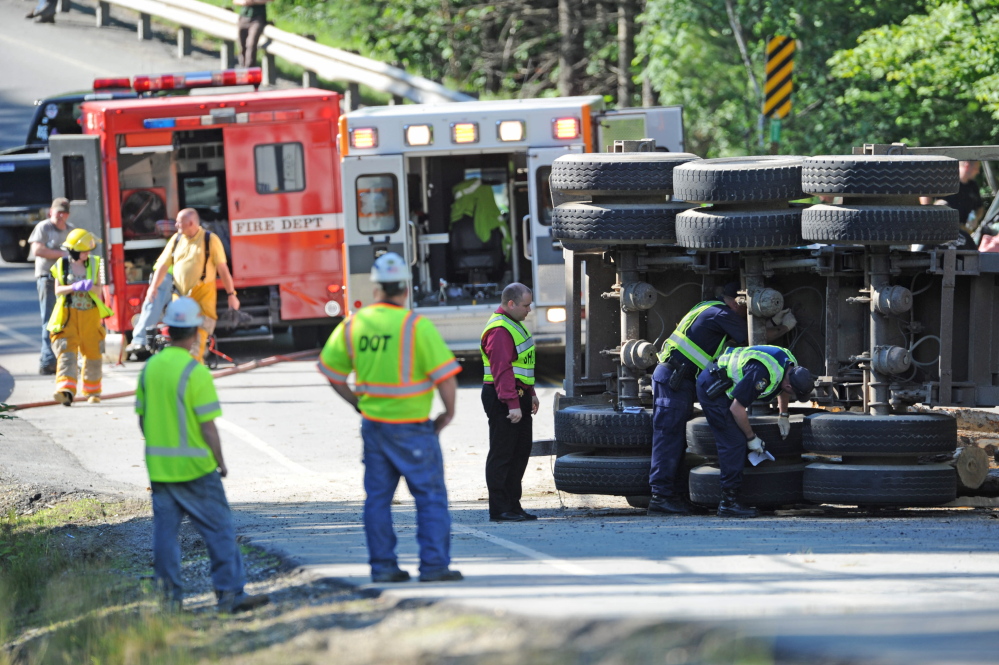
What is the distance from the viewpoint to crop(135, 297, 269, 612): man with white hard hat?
20.7ft

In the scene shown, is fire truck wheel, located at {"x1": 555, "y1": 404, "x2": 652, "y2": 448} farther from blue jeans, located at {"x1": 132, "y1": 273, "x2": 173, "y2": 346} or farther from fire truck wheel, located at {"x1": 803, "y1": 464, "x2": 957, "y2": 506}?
blue jeans, located at {"x1": 132, "y1": 273, "x2": 173, "y2": 346}

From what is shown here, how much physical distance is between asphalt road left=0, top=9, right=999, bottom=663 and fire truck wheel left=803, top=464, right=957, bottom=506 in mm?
142

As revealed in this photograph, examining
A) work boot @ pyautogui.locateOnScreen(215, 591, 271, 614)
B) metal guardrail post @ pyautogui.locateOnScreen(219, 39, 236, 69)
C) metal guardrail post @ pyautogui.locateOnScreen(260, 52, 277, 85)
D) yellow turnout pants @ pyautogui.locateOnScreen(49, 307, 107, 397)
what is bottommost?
work boot @ pyautogui.locateOnScreen(215, 591, 271, 614)

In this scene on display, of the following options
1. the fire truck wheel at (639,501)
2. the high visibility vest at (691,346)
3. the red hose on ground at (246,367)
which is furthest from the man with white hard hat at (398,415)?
the red hose on ground at (246,367)

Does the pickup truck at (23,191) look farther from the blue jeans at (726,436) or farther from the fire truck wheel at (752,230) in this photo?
the blue jeans at (726,436)

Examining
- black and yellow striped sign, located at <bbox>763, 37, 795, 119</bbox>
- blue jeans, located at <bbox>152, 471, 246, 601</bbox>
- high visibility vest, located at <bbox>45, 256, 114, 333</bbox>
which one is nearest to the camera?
blue jeans, located at <bbox>152, 471, 246, 601</bbox>

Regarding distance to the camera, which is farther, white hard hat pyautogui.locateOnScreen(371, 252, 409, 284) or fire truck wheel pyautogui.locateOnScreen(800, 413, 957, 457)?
fire truck wheel pyautogui.locateOnScreen(800, 413, 957, 457)

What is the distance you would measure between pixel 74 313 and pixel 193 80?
14.2 feet

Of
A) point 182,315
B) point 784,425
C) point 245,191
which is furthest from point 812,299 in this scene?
point 245,191

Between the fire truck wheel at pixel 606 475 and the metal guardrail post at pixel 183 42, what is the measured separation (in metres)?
22.1

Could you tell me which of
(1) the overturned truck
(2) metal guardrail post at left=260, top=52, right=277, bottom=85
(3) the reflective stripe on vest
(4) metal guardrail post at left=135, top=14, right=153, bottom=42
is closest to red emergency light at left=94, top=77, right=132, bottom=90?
(2) metal guardrail post at left=260, top=52, right=277, bottom=85

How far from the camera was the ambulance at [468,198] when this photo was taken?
1380cm

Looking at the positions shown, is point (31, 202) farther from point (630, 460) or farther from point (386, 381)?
point (386, 381)

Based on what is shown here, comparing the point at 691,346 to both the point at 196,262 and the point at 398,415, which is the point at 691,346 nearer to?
the point at 398,415
